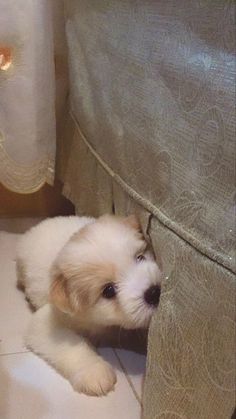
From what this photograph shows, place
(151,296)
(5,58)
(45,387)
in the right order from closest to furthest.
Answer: (151,296)
(45,387)
(5,58)

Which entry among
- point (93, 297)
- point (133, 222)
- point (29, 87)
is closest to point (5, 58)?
point (29, 87)

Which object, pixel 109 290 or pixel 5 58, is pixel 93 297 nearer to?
pixel 109 290

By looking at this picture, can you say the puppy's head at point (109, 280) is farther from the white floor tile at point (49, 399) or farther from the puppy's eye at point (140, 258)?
the white floor tile at point (49, 399)

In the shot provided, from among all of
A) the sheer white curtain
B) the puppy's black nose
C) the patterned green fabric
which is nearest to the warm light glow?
the sheer white curtain

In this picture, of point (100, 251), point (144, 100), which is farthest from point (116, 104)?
point (100, 251)

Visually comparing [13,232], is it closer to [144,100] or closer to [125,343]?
[125,343]

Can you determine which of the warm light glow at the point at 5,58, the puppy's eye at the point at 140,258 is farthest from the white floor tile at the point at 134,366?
the warm light glow at the point at 5,58
